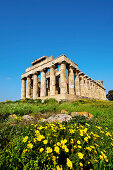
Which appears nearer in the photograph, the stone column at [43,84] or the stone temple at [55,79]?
the stone temple at [55,79]

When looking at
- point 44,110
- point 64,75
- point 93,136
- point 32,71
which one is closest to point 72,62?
point 64,75

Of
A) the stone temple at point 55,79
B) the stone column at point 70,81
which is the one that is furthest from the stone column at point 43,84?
the stone column at point 70,81

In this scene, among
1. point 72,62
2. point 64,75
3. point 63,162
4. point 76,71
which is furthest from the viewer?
point 76,71

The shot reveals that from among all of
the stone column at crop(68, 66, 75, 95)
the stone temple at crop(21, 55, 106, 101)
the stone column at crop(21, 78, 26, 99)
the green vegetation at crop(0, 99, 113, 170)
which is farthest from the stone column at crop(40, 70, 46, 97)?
the green vegetation at crop(0, 99, 113, 170)

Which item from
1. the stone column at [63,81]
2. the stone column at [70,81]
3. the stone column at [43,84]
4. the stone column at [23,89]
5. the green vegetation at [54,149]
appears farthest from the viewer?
the stone column at [23,89]

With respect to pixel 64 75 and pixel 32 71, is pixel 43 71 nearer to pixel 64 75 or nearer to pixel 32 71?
pixel 32 71

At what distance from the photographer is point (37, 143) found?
211 centimetres

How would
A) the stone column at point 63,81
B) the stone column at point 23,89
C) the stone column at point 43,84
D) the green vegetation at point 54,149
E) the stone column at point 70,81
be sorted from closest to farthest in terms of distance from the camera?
the green vegetation at point 54,149 < the stone column at point 63,81 < the stone column at point 70,81 < the stone column at point 43,84 < the stone column at point 23,89

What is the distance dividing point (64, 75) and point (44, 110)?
12876mm

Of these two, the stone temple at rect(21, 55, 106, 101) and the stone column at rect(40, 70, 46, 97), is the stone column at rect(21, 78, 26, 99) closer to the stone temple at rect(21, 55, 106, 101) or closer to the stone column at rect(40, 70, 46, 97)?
the stone temple at rect(21, 55, 106, 101)

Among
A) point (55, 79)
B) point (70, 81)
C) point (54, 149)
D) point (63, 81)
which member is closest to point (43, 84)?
point (55, 79)

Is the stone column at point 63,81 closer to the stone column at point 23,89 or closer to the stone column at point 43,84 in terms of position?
the stone column at point 43,84

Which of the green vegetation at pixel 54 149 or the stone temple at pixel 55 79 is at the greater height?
the stone temple at pixel 55 79

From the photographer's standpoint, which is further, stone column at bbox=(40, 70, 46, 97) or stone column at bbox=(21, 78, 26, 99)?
stone column at bbox=(21, 78, 26, 99)
